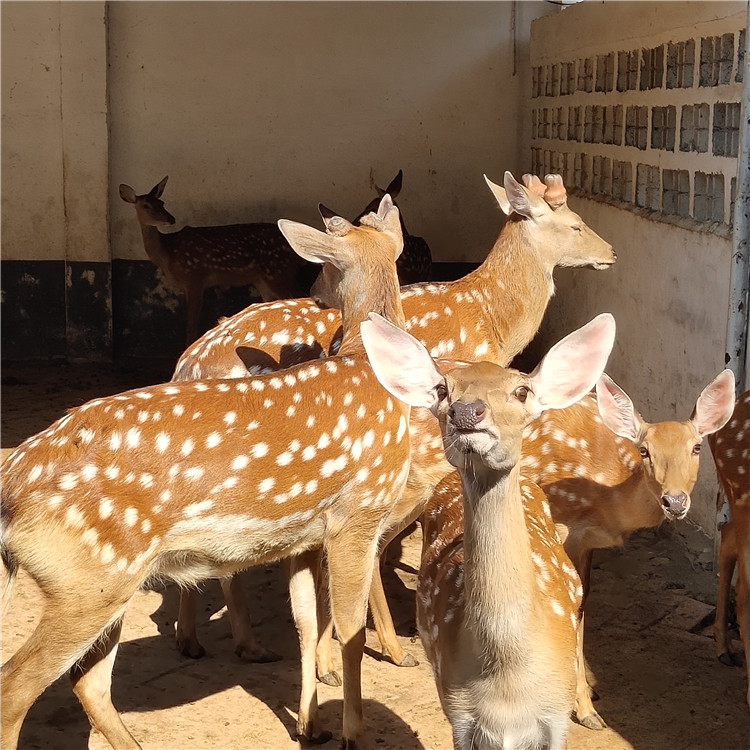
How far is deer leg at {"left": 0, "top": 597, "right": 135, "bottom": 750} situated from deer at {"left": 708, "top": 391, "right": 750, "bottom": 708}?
2.40 meters

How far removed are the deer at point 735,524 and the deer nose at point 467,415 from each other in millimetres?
2107

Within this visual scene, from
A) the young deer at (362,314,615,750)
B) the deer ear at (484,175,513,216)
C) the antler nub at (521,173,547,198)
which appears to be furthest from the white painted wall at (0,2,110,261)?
the young deer at (362,314,615,750)

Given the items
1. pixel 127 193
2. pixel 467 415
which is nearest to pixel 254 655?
pixel 467 415

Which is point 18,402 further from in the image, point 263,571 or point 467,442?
point 467,442

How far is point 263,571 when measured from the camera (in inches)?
236

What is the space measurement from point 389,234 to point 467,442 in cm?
236

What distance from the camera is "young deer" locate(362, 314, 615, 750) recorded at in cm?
285

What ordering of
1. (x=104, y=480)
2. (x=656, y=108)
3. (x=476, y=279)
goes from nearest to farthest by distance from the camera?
(x=104, y=480) < (x=476, y=279) < (x=656, y=108)

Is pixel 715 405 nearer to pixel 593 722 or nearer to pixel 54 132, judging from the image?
pixel 593 722

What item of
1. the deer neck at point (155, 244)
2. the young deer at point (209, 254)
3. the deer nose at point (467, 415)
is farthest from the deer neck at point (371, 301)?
the deer neck at point (155, 244)

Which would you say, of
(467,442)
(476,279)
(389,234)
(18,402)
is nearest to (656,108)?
(476,279)

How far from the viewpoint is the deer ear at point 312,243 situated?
183 inches

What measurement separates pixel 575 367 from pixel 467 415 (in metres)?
0.46

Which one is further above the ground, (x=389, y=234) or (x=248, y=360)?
(x=389, y=234)
